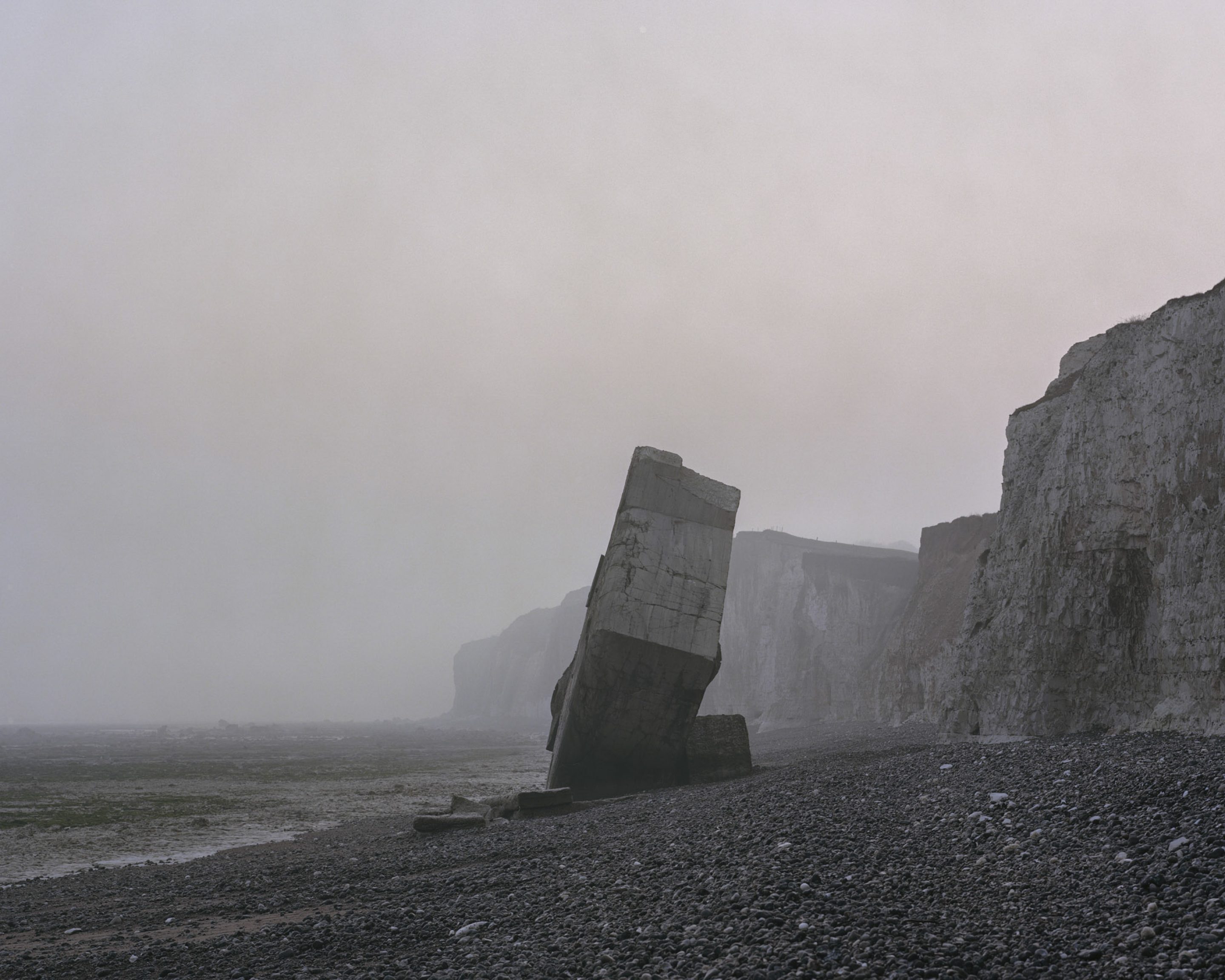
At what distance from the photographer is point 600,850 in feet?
24.5

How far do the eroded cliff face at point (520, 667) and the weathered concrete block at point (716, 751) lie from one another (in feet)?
229

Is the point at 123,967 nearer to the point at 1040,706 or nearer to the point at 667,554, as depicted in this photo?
the point at 667,554

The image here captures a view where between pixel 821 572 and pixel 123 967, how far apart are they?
155ft

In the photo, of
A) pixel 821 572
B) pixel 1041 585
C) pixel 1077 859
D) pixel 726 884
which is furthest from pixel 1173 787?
pixel 821 572

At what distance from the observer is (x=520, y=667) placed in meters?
109

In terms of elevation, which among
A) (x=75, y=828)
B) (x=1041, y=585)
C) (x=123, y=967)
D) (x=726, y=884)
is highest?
(x=1041, y=585)

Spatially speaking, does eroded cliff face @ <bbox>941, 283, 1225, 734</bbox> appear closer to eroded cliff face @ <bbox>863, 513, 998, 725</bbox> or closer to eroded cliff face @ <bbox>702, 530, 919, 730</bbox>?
eroded cliff face @ <bbox>863, 513, 998, 725</bbox>

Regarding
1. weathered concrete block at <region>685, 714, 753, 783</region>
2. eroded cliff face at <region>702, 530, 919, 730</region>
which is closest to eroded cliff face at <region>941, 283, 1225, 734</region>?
weathered concrete block at <region>685, 714, 753, 783</region>

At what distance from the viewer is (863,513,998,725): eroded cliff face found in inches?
1345

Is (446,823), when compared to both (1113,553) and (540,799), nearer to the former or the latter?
(540,799)

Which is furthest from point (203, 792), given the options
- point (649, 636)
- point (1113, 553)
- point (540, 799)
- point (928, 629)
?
point (928, 629)

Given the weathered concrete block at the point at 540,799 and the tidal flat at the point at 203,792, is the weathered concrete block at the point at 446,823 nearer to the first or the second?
the weathered concrete block at the point at 540,799

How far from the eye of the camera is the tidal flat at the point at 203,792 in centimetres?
1309

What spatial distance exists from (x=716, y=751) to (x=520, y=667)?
98037 mm
